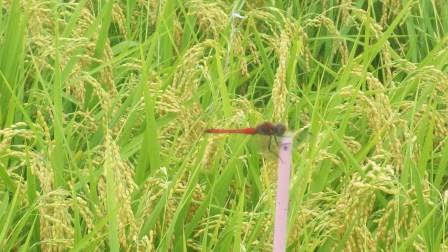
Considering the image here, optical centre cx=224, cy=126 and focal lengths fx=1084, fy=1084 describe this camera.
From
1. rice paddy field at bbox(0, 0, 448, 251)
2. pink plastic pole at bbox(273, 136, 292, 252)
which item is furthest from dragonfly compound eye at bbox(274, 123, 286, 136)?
rice paddy field at bbox(0, 0, 448, 251)

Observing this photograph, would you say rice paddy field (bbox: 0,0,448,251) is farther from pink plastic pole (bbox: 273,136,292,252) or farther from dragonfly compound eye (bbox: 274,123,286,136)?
pink plastic pole (bbox: 273,136,292,252)

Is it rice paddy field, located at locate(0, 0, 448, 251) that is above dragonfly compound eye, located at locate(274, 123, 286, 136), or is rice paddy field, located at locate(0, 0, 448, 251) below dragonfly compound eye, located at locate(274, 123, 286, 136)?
below

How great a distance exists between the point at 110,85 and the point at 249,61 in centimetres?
56

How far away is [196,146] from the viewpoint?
87.7 inches

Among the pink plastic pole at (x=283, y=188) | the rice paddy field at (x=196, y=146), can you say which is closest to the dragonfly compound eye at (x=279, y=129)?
the pink plastic pole at (x=283, y=188)

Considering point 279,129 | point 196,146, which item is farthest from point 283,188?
point 196,146

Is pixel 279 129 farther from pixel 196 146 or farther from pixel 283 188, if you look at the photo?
pixel 196 146

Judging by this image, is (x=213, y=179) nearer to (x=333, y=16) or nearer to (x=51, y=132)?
(x=51, y=132)

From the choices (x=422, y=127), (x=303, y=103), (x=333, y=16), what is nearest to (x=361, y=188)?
(x=422, y=127)

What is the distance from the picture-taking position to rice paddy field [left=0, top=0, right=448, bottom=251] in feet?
6.51

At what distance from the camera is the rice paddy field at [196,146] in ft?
6.51

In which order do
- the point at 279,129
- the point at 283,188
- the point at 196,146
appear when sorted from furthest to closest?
the point at 196,146, the point at 279,129, the point at 283,188

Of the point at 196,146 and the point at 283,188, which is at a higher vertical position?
the point at 283,188

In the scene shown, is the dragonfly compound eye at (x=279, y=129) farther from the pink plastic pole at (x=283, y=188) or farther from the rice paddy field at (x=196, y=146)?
the rice paddy field at (x=196, y=146)
